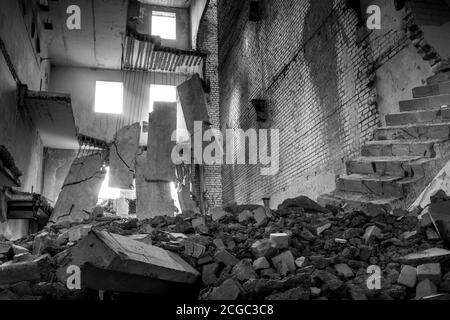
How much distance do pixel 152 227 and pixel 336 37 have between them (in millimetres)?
5572

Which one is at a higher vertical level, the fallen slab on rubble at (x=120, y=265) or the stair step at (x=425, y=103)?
the stair step at (x=425, y=103)

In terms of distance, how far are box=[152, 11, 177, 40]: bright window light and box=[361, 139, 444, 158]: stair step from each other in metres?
9.82

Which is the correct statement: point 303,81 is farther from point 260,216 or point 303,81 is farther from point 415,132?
point 260,216

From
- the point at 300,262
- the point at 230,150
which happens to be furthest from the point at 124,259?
the point at 230,150

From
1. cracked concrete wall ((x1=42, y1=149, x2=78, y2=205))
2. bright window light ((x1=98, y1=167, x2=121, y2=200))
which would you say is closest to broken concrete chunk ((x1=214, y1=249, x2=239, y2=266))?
bright window light ((x1=98, y1=167, x2=121, y2=200))

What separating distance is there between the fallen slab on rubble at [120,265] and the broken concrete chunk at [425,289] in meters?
→ 1.49

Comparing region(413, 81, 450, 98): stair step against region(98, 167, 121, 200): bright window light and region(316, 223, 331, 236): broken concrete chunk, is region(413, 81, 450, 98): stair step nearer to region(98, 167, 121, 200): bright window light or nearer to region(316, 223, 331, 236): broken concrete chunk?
region(316, 223, 331, 236): broken concrete chunk

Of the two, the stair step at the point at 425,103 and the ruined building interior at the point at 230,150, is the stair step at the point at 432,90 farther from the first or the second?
the stair step at the point at 425,103

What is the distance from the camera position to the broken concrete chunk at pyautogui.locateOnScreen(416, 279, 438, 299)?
8.14 feet

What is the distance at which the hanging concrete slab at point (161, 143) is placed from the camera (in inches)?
306

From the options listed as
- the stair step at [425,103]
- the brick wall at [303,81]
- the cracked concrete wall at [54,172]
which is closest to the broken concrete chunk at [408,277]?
the stair step at [425,103]

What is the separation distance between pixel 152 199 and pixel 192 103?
143 inches
